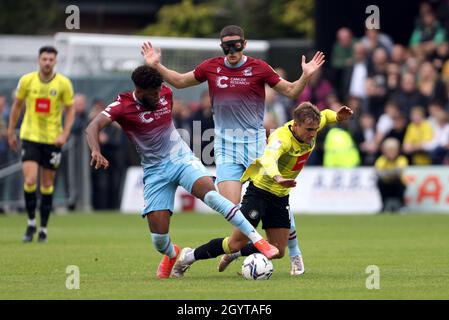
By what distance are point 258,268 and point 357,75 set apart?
1593 cm

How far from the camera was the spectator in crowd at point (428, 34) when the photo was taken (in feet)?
90.0

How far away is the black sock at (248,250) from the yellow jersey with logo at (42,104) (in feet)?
18.4

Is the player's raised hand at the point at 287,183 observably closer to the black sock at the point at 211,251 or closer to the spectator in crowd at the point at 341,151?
the black sock at the point at 211,251

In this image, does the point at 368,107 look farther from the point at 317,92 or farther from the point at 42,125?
the point at 42,125

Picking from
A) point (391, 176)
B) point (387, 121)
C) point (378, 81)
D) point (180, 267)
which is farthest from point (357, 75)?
point (180, 267)

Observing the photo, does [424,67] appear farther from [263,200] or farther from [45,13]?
[45,13]

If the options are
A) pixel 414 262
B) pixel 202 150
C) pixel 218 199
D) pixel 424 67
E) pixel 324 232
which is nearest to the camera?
pixel 218 199

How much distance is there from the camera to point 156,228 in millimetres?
12344

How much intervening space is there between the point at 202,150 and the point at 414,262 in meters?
8.08

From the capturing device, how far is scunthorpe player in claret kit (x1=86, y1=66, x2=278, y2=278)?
1210cm

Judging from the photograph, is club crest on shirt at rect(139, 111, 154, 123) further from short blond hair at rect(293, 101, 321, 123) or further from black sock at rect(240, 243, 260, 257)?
black sock at rect(240, 243, 260, 257)

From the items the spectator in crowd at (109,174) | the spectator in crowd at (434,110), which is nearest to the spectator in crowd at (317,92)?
the spectator in crowd at (434,110)

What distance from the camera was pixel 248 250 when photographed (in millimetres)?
12727

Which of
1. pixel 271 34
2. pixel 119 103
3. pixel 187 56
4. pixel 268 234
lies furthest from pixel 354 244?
pixel 271 34
